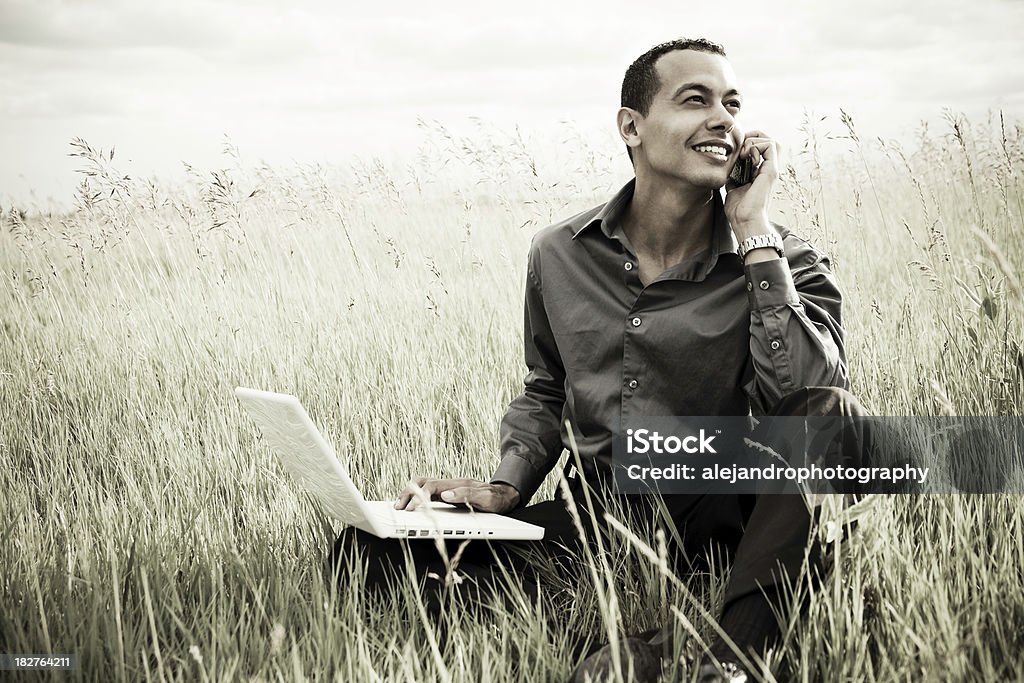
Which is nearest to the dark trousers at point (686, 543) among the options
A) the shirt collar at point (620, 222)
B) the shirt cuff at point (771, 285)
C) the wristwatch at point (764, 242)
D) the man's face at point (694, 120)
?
the shirt cuff at point (771, 285)

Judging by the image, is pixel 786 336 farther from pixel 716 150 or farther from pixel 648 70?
pixel 648 70

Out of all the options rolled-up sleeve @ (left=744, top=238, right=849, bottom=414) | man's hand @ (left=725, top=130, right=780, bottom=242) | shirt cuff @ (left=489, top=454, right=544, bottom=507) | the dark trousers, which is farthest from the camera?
shirt cuff @ (left=489, top=454, right=544, bottom=507)

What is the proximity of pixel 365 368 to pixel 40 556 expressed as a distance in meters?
1.41

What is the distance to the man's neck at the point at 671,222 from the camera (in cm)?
213

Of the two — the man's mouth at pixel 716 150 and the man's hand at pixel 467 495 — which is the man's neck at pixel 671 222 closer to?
the man's mouth at pixel 716 150

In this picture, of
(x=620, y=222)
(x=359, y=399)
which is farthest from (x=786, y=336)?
(x=359, y=399)

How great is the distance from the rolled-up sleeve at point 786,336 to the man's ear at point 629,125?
56 cm

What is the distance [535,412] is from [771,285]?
71 centimetres

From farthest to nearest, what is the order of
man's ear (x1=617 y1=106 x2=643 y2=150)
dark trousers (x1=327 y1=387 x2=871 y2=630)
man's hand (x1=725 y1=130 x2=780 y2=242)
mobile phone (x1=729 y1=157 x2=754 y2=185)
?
man's ear (x1=617 y1=106 x2=643 y2=150) < mobile phone (x1=729 y1=157 x2=754 y2=185) < man's hand (x1=725 y1=130 x2=780 y2=242) < dark trousers (x1=327 y1=387 x2=871 y2=630)

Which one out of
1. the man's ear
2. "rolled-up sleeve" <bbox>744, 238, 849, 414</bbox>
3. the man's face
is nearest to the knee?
"rolled-up sleeve" <bbox>744, 238, 849, 414</bbox>

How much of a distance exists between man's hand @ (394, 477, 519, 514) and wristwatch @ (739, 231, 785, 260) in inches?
30.7

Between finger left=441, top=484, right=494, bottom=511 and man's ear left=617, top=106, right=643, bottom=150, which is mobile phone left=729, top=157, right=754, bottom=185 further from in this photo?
finger left=441, top=484, right=494, bottom=511

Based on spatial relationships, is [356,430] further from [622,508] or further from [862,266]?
[862,266]

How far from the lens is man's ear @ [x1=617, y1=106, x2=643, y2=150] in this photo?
2.25 metres
